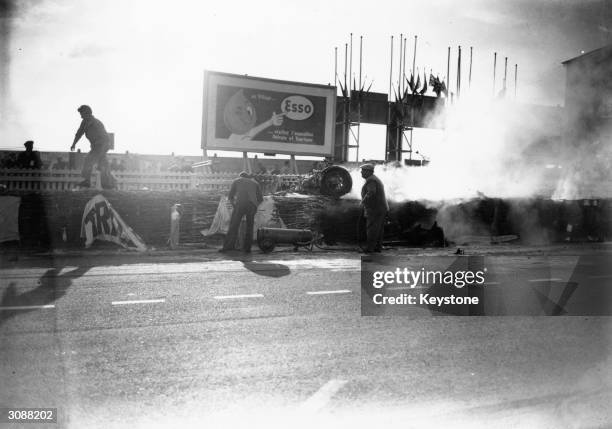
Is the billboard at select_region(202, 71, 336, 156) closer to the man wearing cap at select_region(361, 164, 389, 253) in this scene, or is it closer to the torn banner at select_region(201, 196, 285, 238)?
the torn banner at select_region(201, 196, 285, 238)

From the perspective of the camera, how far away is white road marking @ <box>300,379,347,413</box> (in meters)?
3.65

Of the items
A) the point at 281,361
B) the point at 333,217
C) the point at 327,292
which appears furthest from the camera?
the point at 333,217

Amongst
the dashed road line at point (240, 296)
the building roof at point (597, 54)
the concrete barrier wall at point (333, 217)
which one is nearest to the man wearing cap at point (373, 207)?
the concrete barrier wall at point (333, 217)

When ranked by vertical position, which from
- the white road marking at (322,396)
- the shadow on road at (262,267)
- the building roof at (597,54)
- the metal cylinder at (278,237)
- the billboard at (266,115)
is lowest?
the shadow on road at (262,267)

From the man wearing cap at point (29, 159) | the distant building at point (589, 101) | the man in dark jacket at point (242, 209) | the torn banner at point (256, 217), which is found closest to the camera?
the man in dark jacket at point (242, 209)

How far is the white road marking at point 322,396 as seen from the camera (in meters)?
3.65

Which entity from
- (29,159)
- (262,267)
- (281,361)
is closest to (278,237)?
(262,267)

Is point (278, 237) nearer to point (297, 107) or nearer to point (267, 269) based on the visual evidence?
point (267, 269)

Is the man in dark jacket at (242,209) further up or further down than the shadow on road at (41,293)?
→ further up

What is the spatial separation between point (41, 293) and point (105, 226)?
5936 millimetres

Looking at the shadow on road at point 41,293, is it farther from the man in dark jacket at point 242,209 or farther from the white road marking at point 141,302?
the man in dark jacket at point 242,209

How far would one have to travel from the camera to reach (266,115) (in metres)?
25.4

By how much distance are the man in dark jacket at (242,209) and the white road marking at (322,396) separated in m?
8.69

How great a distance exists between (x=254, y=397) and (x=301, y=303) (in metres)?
3.02
